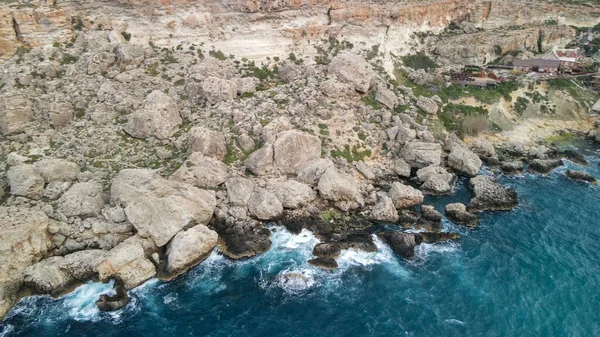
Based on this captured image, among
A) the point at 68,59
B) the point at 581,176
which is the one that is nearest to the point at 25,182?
the point at 68,59

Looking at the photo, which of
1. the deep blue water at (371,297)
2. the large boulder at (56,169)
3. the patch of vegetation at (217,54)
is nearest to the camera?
the deep blue water at (371,297)

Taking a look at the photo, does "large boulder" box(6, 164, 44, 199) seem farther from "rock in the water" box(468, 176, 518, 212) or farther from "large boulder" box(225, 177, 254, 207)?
"rock in the water" box(468, 176, 518, 212)

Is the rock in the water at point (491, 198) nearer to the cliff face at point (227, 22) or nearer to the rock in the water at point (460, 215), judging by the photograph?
the rock in the water at point (460, 215)

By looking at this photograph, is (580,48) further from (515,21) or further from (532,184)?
(532,184)

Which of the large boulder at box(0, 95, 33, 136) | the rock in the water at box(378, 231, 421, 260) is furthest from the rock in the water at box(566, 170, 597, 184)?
the large boulder at box(0, 95, 33, 136)

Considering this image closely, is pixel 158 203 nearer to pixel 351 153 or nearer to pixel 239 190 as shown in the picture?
pixel 239 190

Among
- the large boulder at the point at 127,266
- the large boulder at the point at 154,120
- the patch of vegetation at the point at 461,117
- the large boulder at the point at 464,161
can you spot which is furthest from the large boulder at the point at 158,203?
the patch of vegetation at the point at 461,117

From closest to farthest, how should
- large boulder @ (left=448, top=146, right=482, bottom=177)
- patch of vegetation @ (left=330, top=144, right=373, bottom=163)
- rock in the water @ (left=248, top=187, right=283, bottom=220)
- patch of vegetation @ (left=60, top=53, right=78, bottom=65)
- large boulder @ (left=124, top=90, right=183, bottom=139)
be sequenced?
rock in the water @ (left=248, top=187, right=283, bottom=220)
large boulder @ (left=124, top=90, right=183, bottom=139)
patch of vegetation @ (left=330, top=144, right=373, bottom=163)
large boulder @ (left=448, top=146, right=482, bottom=177)
patch of vegetation @ (left=60, top=53, right=78, bottom=65)
